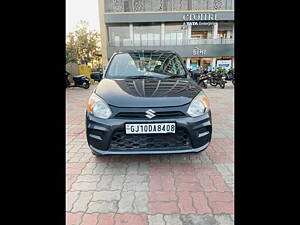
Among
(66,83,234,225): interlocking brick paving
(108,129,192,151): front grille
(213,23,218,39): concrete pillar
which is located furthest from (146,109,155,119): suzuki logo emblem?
(213,23,218,39): concrete pillar

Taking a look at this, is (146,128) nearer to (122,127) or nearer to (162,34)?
(122,127)

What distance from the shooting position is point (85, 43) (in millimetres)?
30047

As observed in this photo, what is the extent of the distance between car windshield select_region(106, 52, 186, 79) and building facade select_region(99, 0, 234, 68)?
23594 mm

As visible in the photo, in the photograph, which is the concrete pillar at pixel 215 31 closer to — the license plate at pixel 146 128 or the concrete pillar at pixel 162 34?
the concrete pillar at pixel 162 34

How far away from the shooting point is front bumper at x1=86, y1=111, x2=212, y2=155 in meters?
2.37

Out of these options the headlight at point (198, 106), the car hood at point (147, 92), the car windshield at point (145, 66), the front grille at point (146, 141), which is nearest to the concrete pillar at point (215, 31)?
the car windshield at point (145, 66)

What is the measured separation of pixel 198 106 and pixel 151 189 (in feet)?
3.53

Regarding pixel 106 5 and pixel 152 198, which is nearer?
pixel 152 198
